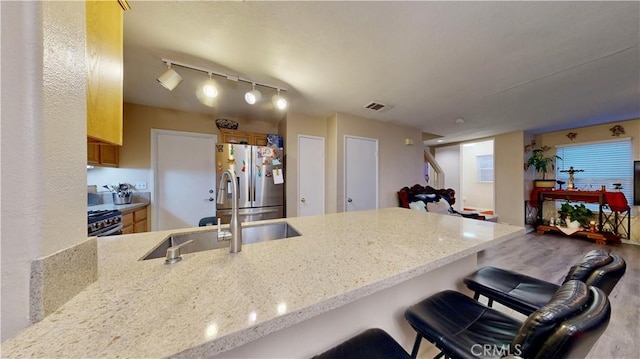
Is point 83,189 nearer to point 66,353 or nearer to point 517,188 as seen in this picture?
point 66,353

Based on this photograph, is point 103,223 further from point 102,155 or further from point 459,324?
point 459,324

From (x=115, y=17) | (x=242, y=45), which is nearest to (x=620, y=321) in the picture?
(x=242, y=45)

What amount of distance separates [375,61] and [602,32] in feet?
5.58

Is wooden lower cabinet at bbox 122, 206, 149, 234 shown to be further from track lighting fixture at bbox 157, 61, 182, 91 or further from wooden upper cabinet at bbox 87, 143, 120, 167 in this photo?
track lighting fixture at bbox 157, 61, 182, 91

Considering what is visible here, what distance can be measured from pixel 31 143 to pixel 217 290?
0.55 meters

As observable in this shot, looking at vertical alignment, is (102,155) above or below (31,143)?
above

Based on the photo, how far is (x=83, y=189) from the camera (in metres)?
0.58

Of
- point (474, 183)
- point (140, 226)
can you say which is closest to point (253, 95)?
point (140, 226)

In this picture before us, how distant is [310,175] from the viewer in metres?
3.50

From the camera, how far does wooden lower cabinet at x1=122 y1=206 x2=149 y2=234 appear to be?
7.86 ft

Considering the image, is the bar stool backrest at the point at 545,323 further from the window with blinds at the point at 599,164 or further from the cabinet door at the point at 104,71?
the window with blinds at the point at 599,164

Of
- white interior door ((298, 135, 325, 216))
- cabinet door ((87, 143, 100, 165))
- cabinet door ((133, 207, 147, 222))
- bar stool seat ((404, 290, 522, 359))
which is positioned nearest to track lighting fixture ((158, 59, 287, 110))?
white interior door ((298, 135, 325, 216))

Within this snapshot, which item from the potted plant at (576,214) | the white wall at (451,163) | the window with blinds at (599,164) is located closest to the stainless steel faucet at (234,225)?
the potted plant at (576,214)

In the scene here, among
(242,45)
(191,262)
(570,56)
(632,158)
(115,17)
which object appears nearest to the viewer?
(191,262)
